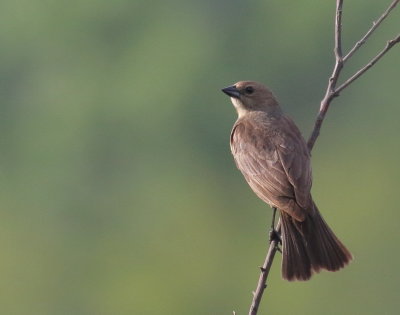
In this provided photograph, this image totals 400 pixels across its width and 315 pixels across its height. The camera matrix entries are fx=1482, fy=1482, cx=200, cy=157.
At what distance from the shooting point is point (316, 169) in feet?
164

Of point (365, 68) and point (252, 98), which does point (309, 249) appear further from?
point (252, 98)

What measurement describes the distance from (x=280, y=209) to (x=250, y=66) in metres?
50.1

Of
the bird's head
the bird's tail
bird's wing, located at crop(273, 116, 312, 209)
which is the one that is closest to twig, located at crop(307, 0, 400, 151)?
bird's wing, located at crop(273, 116, 312, 209)

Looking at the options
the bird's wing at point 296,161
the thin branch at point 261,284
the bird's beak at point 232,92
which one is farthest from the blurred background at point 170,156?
the thin branch at point 261,284

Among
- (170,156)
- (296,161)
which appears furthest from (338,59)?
(170,156)

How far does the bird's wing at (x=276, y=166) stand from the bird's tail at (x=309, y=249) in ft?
0.44

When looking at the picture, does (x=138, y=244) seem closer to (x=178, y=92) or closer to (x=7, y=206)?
(x=7, y=206)

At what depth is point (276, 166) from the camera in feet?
29.9

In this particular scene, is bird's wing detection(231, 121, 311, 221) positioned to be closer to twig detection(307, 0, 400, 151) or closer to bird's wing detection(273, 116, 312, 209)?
bird's wing detection(273, 116, 312, 209)

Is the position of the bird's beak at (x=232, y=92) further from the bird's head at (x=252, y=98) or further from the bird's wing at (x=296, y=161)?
the bird's wing at (x=296, y=161)

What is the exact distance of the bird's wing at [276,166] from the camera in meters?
8.84

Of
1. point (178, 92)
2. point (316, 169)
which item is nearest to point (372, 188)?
point (316, 169)

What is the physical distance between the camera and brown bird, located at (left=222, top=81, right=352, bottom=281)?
8805 millimetres

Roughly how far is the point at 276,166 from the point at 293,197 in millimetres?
335
